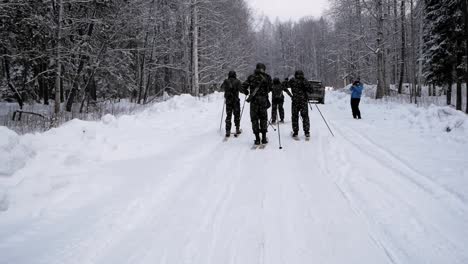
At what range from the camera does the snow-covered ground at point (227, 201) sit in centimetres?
313

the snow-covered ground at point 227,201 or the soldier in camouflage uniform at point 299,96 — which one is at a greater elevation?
the soldier in camouflage uniform at point 299,96

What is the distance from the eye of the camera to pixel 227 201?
4359 mm

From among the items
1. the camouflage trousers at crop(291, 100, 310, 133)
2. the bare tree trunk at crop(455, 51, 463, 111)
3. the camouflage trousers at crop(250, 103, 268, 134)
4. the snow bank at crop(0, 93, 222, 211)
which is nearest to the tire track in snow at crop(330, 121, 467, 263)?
the camouflage trousers at crop(250, 103, 268, 134)

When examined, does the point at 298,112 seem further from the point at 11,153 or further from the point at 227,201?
the point at 11,153

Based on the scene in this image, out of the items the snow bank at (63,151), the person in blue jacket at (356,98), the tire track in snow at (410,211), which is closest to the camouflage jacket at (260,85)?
the snow bank at (63,151)

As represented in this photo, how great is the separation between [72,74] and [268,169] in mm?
14029

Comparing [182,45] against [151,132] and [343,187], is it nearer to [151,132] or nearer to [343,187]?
[151,132]

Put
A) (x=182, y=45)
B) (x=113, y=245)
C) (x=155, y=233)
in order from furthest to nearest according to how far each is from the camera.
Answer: (x=182, y=45), (x=155, y=233), (x=113, y=245)

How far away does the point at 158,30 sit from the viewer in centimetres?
2320

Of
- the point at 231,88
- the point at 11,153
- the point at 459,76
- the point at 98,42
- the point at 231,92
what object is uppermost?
the point at 98,42

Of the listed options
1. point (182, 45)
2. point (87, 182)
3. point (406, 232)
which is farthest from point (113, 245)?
point (182, 45)

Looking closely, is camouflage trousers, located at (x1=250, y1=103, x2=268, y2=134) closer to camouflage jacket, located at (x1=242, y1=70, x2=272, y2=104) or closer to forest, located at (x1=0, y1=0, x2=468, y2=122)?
camouflage jacket, located at (x1=242, y1=70, x2=272, y2=104)

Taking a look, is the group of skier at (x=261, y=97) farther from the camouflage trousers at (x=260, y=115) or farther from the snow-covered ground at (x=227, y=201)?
the snow-covered ground at (x=227, y=201)

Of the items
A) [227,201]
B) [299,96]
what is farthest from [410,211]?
[299,96]
